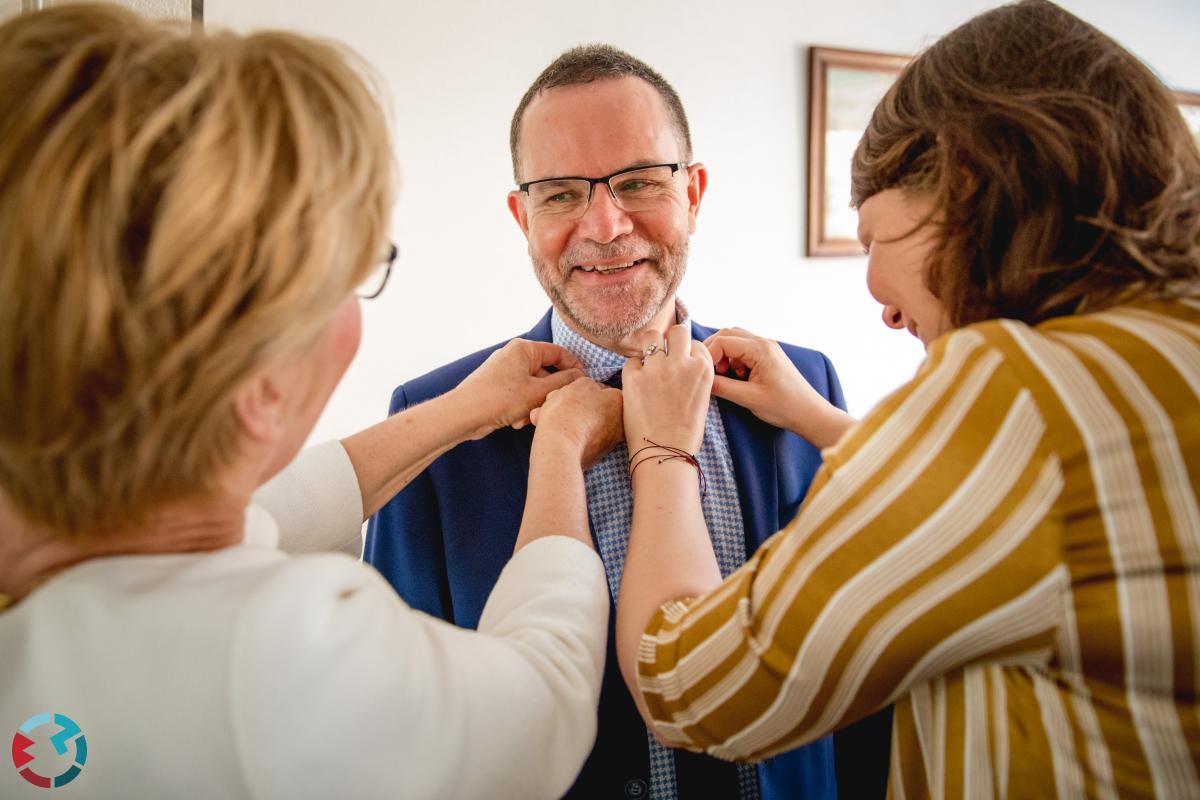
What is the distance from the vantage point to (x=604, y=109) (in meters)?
1.27

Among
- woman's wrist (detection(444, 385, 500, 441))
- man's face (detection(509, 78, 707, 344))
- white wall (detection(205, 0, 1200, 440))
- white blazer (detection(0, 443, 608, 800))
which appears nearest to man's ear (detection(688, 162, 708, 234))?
man's face (detection(509, 78, 707, 344))

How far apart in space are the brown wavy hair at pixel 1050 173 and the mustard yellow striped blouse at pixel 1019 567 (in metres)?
0.07

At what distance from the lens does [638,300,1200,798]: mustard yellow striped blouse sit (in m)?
0.58

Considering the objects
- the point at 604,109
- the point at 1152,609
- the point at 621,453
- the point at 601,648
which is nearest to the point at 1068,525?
the point at 1152,609

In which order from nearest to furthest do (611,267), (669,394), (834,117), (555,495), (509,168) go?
(555,495)
(669,394)
(611,267)
(509,168)
(834,117)

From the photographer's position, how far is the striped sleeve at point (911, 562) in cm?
59

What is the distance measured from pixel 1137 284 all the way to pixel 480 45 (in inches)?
92.5

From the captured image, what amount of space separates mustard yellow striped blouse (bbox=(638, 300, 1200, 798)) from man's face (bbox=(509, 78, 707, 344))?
0.74m

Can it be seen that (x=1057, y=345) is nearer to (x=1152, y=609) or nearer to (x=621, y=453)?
(x=1152, y=609)

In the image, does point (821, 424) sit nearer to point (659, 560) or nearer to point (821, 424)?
point (821, 424)

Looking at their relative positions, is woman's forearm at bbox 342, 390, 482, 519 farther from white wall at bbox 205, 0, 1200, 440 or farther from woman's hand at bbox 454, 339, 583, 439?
white wall at bbox 205, 0, 1200, 440

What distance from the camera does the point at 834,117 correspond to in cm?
308

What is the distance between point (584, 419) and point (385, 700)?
613 millimetres

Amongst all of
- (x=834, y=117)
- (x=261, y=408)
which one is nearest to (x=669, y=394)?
(x=261, y=408)
